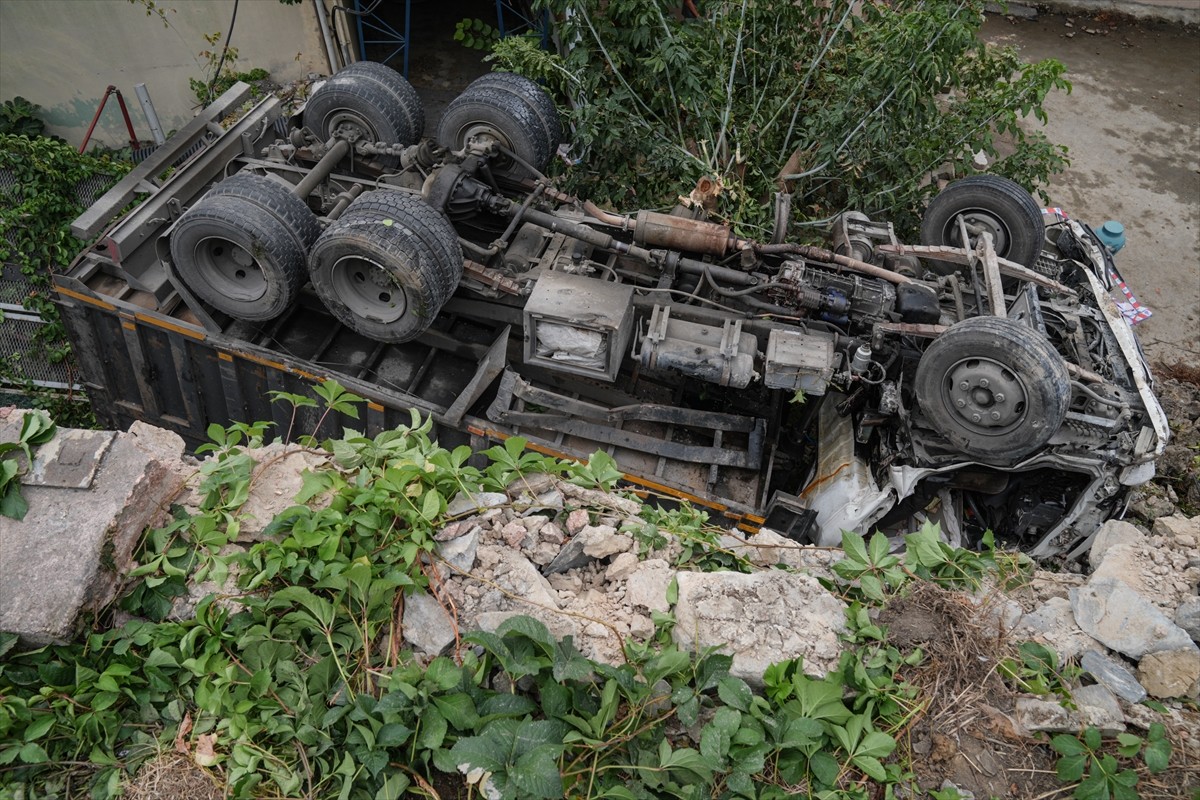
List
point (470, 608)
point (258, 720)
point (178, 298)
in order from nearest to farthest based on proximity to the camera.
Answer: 1. point (258, 720)
2. point (470, 608)
3. point (178, 298)

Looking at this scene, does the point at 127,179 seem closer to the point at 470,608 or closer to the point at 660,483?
the point at 660,483

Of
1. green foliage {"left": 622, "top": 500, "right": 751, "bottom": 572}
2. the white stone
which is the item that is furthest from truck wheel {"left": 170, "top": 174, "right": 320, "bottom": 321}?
the white stone

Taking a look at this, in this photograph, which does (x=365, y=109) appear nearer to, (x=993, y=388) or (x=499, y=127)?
(x=499, y=127)

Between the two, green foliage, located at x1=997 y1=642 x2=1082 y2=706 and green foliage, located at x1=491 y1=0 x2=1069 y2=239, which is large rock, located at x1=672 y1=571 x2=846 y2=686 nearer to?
green foliage, located at x1=997 y1=642 x2=1082 y2=706

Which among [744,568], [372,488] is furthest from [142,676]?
[744,568]

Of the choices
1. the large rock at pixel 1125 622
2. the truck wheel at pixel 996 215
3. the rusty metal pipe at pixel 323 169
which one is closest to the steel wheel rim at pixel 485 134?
the rusty metal pipe at pixel 323 169

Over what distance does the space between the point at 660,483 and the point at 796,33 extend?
476 centimetres

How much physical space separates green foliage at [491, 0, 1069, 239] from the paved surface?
2.60 meters

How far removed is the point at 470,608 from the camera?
2.73m

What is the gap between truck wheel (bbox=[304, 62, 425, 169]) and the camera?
6285 millimetres

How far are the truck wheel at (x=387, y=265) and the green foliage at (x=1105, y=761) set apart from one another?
12.7 ft

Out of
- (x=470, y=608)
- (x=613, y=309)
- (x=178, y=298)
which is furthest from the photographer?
(x=178, y=298)

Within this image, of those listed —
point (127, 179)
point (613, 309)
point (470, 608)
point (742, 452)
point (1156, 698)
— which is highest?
point (127, 179)

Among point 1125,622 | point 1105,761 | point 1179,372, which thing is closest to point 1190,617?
point 1125,622
